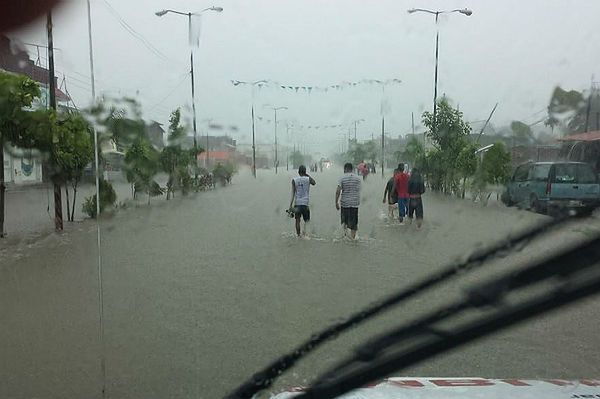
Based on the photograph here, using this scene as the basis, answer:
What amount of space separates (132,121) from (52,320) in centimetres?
779

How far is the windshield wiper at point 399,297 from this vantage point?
Result: 9.59ft

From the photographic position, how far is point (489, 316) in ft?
8.02

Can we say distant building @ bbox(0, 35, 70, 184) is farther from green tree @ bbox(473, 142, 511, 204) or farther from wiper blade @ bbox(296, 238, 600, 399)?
wiper blade @ bbox(296, 238, 600, 399)

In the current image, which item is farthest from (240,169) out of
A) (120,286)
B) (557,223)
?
(557,223)

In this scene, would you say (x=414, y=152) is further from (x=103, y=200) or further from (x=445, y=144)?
(x=103, y=200)

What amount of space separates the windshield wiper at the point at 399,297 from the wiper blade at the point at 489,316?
0.45 meters

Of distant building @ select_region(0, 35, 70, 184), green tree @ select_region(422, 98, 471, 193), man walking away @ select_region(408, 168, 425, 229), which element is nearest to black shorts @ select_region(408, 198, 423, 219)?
man walking away @ select_region(408, 168, 425, 229)

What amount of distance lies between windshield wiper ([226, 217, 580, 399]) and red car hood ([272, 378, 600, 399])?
1.46 ft

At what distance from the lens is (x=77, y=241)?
12.9 metres

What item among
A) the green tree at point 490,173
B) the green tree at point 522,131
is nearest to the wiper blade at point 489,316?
the green tree at point 522,131

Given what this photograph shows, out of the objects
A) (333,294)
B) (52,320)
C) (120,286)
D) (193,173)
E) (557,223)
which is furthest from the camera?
(193,173)

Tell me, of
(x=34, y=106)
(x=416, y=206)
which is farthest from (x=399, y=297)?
(x=34, y=106)

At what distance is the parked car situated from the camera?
6605mm

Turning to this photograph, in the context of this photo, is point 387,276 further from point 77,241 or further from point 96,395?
point 77,241
